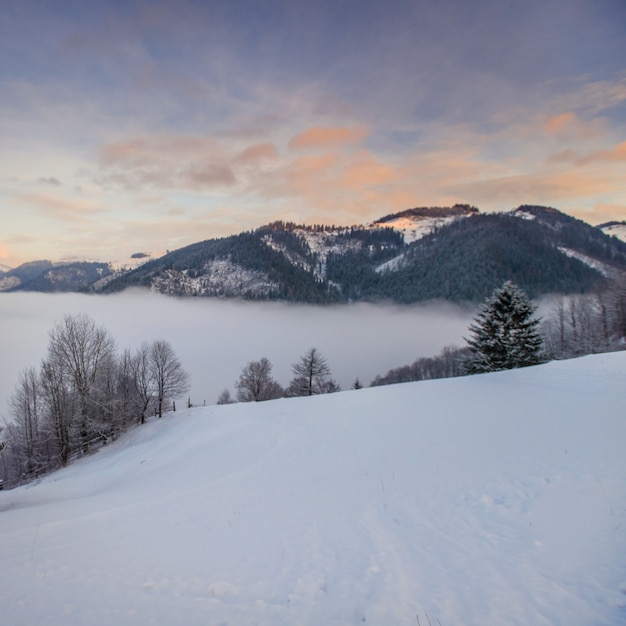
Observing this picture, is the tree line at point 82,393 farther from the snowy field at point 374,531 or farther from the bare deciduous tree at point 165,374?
the snowy field at point 374,531

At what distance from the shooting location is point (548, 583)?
490 cm

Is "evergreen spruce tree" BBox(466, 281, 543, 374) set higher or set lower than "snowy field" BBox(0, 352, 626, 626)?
higher

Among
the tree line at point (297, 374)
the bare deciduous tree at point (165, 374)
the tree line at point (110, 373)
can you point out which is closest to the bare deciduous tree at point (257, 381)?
the tree line at point (297, 374)

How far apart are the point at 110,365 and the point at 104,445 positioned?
919cm

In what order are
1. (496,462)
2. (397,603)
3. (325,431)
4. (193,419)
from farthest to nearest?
(193,419) → (325,431) → (496,462) → (397,603)

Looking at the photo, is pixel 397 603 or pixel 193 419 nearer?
pixel 397 603

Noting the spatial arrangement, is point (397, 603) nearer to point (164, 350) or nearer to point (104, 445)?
point (104, 445)

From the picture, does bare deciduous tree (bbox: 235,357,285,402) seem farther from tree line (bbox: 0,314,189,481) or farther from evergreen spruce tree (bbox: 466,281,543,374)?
evergreen spruce tree (bbox: 466,281,543,374)

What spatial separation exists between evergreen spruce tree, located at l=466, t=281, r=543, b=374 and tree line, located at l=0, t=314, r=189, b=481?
3453 centimetres

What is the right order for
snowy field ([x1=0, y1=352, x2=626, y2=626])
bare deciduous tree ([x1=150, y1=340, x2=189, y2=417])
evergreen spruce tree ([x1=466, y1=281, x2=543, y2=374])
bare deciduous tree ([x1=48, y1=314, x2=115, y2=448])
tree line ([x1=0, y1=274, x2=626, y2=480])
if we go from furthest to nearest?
bare deciduous tree ([x1=150, y1=340, x2=189, y2=417])
bare deciduous tree ([x1=48, y1=314, x2=115, y2=448])
tree line ([x1=0, y1=274, x2=626, y2=480])
evergreen spruce tree ([x1=466, y1=281, x2=543, y2=374])
snowy field ([x1=0, y1=352, x2=626, y2=626])

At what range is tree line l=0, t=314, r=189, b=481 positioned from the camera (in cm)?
2948

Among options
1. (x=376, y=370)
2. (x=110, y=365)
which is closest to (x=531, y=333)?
(x=110, y=365)

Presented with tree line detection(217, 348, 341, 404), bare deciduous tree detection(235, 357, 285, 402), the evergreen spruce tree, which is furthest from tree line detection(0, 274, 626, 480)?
bare deciduous tree detection(235, 357, 285, 402)

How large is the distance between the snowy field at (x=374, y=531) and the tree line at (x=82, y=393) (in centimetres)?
1597
